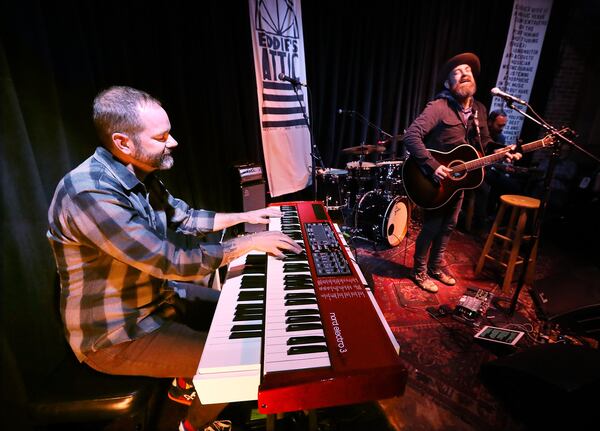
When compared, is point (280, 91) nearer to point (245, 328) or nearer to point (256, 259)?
A: point (256, 259)

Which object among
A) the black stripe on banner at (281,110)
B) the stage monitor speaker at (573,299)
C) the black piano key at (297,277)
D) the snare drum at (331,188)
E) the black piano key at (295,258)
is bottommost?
the stage monitor speaker at (573,299)

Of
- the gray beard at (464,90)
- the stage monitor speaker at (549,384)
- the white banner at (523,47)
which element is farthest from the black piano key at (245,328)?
the white banner at (523,47)

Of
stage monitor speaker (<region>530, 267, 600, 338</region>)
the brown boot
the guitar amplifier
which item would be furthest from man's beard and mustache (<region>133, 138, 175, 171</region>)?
stage monitor speaker (<region>530, 267, 600, 338</region>)

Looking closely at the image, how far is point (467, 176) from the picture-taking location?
8.87 ft

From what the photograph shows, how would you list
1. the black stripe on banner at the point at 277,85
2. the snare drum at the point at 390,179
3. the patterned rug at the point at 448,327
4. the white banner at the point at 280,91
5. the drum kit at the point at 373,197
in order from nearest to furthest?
the patterned rug at the point at 448,327, the white banner at the point at 280,91, the black stripe on banner at the point at 277,85, the drum kit at the point at 373,197, the snare drum at the point at 390,179

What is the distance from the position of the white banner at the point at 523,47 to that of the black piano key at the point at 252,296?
631 centimetres

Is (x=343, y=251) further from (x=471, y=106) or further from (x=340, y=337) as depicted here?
(x=471, y=106)

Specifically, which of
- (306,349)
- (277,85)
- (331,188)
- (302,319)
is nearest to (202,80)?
(277,85)

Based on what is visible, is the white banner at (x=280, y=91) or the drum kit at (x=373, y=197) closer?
the white banner at (x=280, y=91)

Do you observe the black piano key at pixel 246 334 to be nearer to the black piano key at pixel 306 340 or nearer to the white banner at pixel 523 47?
the black piano key at pixel 306 340

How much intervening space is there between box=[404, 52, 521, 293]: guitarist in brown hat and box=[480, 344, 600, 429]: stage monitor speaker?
4.29ft

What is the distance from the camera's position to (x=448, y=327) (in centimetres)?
248

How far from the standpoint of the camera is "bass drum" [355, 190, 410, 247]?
12.2 feet

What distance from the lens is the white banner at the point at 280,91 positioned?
348 cm
